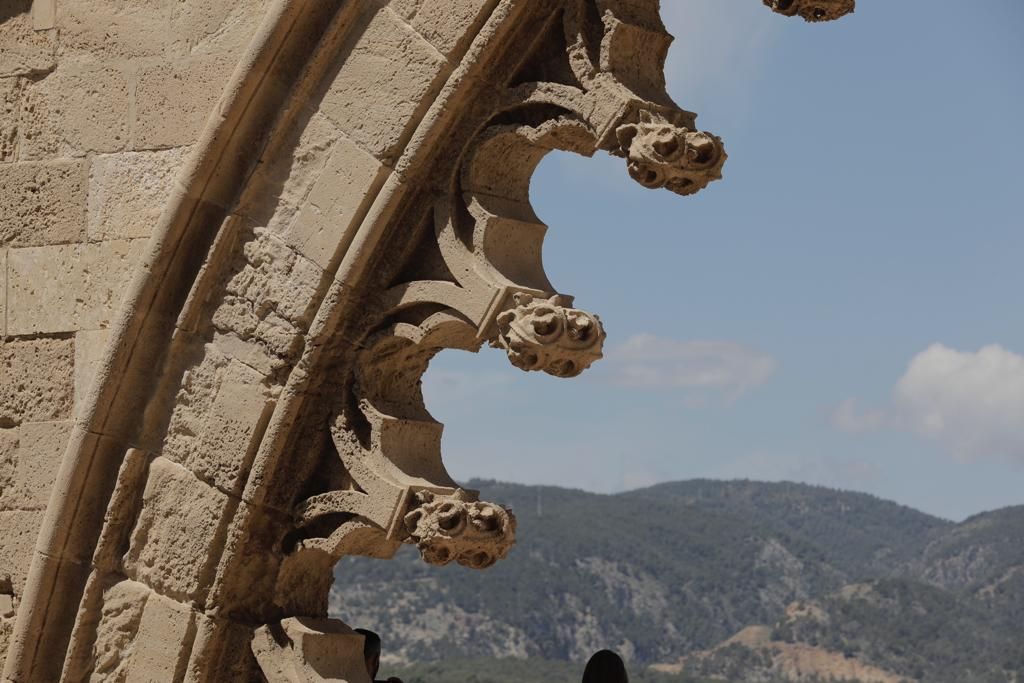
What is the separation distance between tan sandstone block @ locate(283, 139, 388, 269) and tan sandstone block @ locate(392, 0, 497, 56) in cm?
33

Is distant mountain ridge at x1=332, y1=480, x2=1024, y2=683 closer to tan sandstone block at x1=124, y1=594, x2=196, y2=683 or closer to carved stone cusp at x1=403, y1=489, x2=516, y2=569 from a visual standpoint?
tan sandstone block at x1=124, y1=594, x2=196, y2=683

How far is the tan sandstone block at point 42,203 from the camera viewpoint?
15.5ft

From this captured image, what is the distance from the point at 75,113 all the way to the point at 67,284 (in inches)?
18.8

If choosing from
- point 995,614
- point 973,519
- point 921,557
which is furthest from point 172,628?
point 921,557

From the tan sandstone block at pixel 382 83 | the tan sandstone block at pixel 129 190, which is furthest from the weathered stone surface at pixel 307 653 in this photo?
the tan sandstone block at pixel 382 83

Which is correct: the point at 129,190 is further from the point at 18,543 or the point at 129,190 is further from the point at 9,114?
the point at 18,543

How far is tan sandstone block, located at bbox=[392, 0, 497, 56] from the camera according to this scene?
416 cm

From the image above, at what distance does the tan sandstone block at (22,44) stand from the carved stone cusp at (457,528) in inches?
67.8

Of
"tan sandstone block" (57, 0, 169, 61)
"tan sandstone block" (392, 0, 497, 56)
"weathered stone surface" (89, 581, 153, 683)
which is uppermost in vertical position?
"tan sandstone block" (392, 0, 497, 56)

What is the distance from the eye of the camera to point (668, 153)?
3.98 m

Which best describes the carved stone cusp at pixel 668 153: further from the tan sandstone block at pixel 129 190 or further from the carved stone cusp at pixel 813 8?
the tan sandstone block at pixel 129 190

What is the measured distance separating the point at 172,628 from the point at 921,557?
10663cm

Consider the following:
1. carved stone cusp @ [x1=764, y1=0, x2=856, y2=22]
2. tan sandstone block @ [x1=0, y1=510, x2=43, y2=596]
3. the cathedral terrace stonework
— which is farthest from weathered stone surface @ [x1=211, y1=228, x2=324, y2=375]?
carved stone cusp @ [x1=764, y1=0, x2=856, y2=22]

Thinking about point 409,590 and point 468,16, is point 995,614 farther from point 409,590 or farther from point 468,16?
point 468,16
